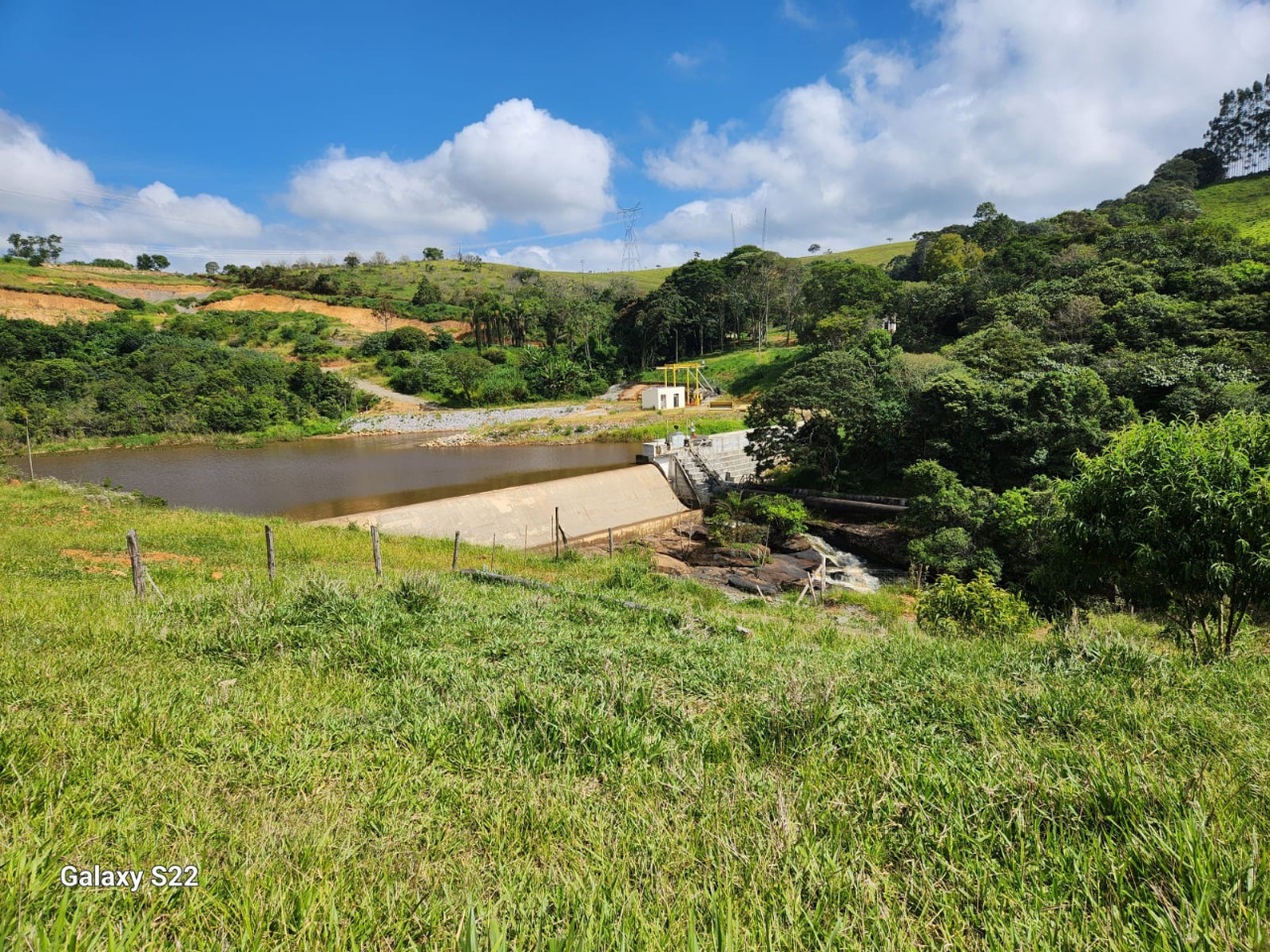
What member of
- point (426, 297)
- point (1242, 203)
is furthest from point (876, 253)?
point (426, 297)

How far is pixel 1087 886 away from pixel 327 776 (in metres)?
3.44

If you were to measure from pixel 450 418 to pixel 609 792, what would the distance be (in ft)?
159

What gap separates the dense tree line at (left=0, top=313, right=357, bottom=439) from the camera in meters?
37.8

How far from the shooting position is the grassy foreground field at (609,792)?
195 cm

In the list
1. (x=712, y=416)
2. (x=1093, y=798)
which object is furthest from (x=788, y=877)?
(x=712, y=416)

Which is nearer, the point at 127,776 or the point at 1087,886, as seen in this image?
the point at 1087,886

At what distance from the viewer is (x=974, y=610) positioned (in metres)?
11.1

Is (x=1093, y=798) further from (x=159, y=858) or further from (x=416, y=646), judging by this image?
(x=416, y=646)

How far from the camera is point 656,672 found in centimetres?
513

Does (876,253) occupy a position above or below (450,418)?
above

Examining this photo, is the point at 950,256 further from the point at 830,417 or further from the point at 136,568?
the point at 136,568

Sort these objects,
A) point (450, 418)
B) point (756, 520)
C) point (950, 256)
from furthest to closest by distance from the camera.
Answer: point (950, 256) → point (450, 418) → point (756, 520)

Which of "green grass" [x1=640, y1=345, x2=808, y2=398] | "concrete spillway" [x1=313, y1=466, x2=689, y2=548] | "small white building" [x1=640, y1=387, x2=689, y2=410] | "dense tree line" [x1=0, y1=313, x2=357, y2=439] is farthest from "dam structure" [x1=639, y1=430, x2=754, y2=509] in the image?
"dense tree line" [x1=0, y1=313, x2=357, y2=439]

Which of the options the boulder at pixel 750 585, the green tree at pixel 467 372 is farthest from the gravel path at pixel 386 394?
the boulder at pixel 750 585
